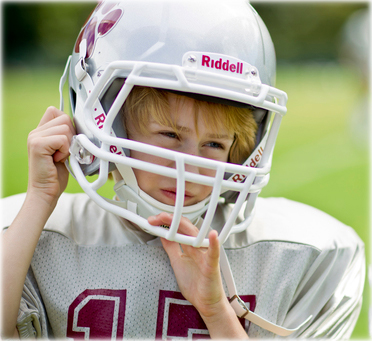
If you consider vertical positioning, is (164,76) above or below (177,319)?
above

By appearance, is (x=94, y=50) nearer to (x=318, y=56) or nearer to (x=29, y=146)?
(x=29, y=146)

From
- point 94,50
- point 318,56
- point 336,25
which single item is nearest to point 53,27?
point 318,56

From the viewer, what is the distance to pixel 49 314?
126 centimetres

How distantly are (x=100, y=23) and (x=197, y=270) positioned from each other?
29.2 inches

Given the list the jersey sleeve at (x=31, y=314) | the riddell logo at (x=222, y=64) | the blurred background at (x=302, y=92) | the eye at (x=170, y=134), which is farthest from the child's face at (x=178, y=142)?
the blurred background at (x=302, y=92)

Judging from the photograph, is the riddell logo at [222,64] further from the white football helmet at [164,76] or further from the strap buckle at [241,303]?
the strap buckle at [241,303]

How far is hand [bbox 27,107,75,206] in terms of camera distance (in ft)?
4.10

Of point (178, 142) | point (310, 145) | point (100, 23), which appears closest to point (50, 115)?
point (100, 23)

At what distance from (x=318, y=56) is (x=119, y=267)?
1616 cm

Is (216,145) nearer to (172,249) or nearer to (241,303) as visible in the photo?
(172,249)

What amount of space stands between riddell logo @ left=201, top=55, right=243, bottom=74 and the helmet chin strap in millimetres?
346

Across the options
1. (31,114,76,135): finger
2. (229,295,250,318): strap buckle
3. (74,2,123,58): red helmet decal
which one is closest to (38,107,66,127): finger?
(31,114,76,135): finger

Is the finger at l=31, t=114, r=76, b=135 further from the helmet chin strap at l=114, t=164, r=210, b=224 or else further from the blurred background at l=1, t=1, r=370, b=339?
the blurred background at l=1, t=1, r=370, b=339

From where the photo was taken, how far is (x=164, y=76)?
1.16 metres
